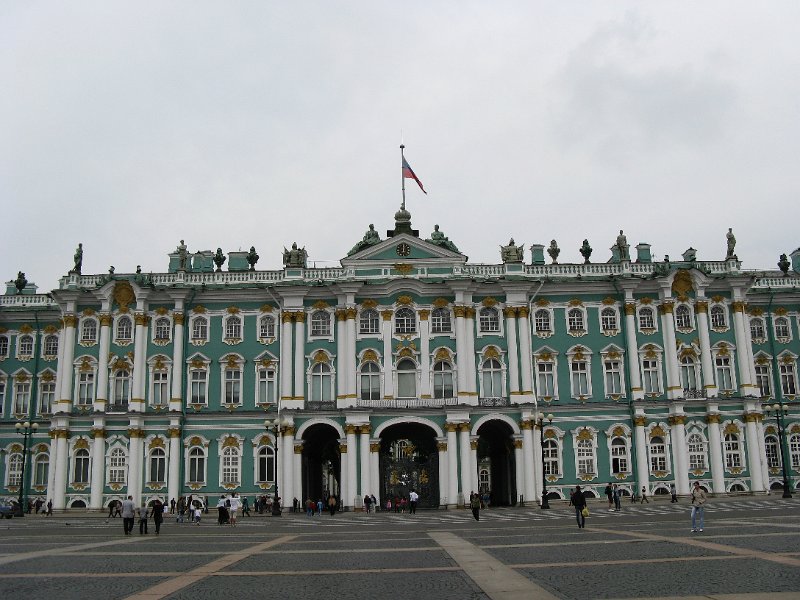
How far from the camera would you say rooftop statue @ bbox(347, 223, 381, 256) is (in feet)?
213

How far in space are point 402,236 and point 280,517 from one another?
22494 mm

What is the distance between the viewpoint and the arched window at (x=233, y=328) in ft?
210

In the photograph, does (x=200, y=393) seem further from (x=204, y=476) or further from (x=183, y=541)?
(x=183, y=541)

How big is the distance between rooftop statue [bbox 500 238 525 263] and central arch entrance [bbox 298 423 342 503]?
1835 centimetres

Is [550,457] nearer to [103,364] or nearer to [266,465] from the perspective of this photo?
[266,465]

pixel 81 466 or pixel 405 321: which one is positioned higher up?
pixel 405 321

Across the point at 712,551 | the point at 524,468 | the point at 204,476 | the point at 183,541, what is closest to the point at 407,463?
the point at 524,468

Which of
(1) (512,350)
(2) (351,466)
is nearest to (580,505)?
(2) (351,466)

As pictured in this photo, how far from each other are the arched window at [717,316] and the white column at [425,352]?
2163cm

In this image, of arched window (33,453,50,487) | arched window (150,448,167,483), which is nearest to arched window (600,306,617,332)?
arched window (150,448,167,483)

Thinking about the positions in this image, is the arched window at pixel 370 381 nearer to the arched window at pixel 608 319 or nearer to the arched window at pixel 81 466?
the arched window at pixel 608 319

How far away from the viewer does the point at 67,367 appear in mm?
63281

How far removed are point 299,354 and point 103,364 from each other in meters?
14.7

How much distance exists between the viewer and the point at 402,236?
210 ft
